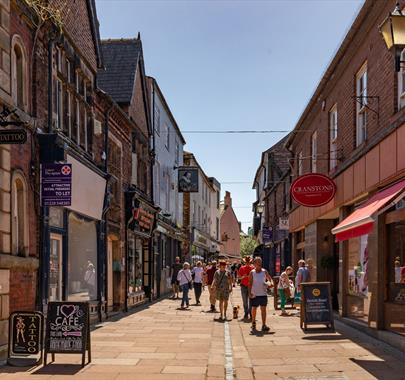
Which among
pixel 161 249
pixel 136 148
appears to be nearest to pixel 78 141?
pixel 136 148

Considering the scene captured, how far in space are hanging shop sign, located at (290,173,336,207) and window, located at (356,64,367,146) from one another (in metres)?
2.29

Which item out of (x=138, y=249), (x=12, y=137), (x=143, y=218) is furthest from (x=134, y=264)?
(x=12, y=137)

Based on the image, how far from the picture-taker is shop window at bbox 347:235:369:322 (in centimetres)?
1353

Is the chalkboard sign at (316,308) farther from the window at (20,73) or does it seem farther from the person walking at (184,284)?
the person walking at (184,284)

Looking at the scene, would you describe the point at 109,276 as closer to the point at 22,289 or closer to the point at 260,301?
the point at 260,301

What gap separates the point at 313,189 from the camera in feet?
56.2

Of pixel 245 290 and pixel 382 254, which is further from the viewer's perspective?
pixel 245 290

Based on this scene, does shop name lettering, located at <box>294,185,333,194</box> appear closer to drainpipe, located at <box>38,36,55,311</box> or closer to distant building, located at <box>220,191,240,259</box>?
drainpipe, located at <box>38,36,55,311</box>

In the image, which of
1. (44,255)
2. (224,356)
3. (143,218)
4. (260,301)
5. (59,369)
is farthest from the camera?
(143,218)

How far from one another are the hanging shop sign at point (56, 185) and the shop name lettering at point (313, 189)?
25.9ft

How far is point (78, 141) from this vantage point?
15.0 metres

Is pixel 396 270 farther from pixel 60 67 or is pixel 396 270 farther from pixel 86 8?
pixel 86 8

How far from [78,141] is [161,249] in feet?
46.8

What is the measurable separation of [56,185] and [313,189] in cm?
816
